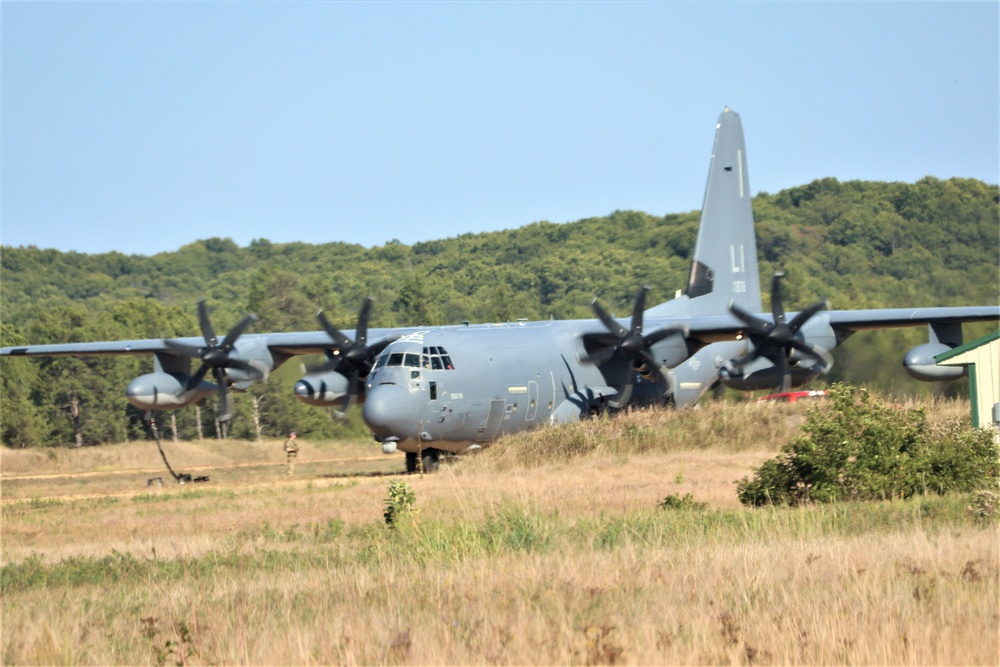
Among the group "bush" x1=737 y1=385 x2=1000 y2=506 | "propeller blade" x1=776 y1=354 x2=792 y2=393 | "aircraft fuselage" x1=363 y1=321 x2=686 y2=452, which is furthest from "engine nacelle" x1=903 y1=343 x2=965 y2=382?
"bush" x1=737 y1=385 x2=1000 y2=506

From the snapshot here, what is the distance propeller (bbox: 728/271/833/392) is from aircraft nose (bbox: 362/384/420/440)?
8.01 metres

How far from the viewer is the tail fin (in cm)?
3259

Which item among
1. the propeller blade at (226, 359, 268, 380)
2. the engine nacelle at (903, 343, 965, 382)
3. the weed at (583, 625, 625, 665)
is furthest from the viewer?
the propeller blade at (226, 359, 268, 380)

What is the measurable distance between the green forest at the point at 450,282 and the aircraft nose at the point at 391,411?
896 cm

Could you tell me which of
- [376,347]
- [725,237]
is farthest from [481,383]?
[725,237]

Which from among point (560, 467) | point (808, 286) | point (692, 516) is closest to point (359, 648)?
point (692, 516)

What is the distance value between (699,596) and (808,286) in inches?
2425

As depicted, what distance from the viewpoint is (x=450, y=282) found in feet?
277

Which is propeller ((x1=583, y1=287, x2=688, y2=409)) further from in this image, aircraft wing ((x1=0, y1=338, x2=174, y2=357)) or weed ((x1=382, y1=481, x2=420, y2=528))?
weed ((x1=382, y1=481, x2=420, y2=528))

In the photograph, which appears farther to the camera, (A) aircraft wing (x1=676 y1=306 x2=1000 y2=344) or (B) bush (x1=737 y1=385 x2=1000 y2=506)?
(A) aircraft wing (x1=676 y1=306 x2=1000 y2=344)

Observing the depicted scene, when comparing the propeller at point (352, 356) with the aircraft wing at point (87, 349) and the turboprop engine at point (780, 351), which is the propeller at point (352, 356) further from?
the turboprop engine at point (780, 351)

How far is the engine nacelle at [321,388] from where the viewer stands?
2708 cm

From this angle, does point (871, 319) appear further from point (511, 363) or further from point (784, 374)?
point (511, 363)

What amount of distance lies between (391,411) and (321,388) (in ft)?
17.9
